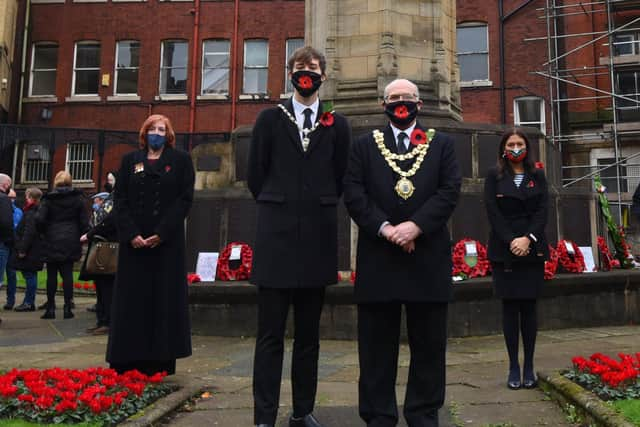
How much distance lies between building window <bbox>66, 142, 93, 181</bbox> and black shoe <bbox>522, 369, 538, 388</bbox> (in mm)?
25043

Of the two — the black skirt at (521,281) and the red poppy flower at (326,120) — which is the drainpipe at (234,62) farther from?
the red poppy flower at (326,120)

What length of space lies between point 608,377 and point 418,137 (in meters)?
1.95

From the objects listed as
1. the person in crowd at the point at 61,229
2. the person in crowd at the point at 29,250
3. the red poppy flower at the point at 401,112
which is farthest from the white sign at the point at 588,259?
the person in crowd at the point at 29,250

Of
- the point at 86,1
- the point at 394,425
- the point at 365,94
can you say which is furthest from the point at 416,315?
the point at 86,1

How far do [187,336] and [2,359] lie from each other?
2.43m

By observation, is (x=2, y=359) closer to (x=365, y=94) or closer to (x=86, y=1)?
(x=365, y=94)

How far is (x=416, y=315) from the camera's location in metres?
3.35

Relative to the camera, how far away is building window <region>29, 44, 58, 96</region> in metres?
28.0

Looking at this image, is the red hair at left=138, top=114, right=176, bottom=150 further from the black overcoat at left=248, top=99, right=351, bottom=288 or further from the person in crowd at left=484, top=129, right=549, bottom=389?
the person in crowd at left=484, top=129, right=549, bottom=389

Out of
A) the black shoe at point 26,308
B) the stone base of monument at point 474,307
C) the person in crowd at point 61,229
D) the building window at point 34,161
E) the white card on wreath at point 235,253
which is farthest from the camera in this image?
the building window at point 34,161

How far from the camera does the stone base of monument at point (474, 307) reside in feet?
→ 21.6

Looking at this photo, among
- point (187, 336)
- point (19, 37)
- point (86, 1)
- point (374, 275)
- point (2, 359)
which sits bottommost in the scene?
point (2, 359)

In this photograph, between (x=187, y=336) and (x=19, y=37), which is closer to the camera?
(x=187, y=336)

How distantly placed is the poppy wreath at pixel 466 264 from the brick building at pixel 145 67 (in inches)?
800
